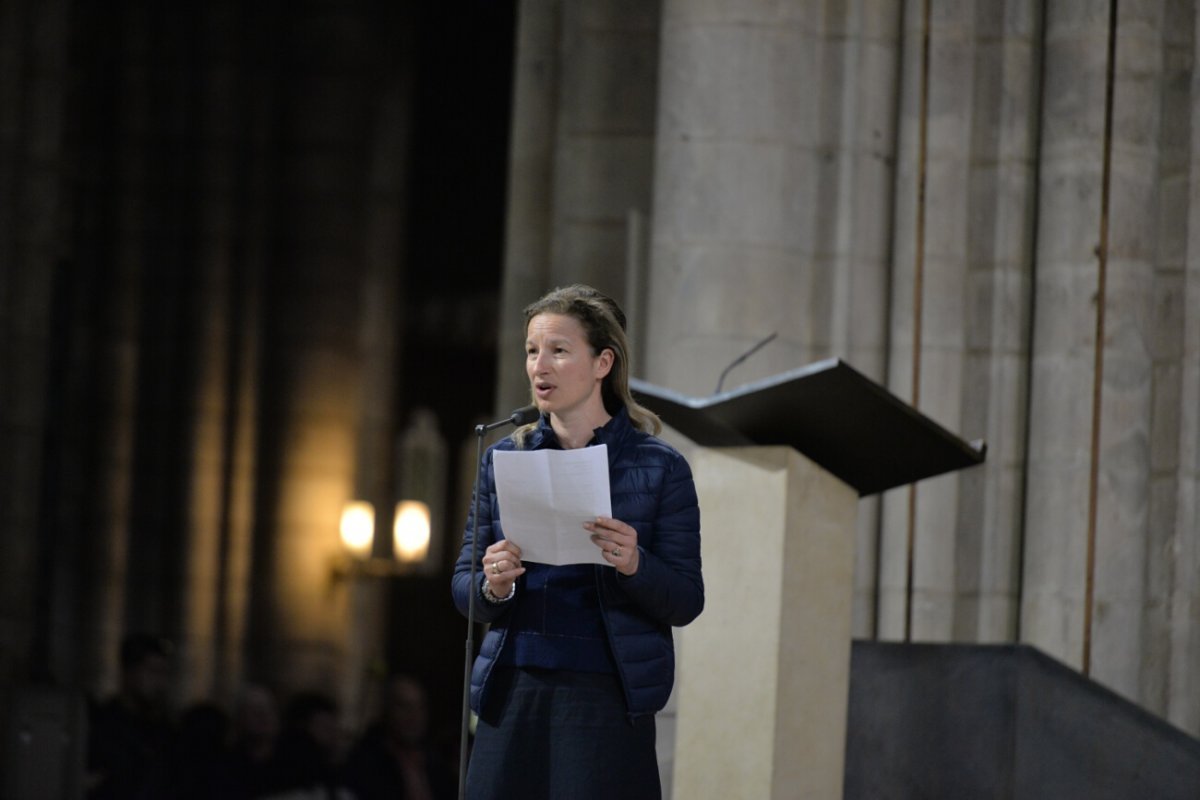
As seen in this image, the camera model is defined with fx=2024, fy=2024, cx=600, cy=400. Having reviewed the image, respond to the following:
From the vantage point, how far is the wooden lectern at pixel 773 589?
15.2 ft

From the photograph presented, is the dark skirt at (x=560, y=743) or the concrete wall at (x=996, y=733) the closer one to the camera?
the dark skirt at (x=560, y=743)

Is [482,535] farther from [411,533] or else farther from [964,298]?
[411,533]

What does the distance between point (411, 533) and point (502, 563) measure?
9.49 meters

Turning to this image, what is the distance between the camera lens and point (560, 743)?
3.48m

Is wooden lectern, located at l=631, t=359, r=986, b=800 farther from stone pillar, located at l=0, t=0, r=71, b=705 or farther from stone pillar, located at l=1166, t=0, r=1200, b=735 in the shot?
stone pillar, located at l=0, t=0, r=71, b=705

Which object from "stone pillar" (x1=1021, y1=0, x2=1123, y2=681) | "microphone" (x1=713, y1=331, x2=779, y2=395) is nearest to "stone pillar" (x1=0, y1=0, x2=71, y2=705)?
"microphone" (x1=713, y1=331, x2=779, y2=395)

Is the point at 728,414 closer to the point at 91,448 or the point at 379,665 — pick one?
the point at 379,665

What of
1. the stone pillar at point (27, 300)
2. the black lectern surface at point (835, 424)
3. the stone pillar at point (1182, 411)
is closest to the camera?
the black lectern surface at point (835, 424)

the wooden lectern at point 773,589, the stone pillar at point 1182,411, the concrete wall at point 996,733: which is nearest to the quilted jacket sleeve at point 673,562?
the wooden lectern at point 773,589

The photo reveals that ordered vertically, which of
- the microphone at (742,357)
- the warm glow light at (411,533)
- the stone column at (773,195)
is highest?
the stone column at (773,195)

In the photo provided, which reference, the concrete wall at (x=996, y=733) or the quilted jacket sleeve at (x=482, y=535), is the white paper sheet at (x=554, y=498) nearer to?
the quilted jacket sleeve at (x=482, y=535)

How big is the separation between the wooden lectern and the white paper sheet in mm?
1234

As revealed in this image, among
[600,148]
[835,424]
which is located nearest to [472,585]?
[835,424]

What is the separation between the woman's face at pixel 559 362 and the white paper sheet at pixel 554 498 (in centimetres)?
20
